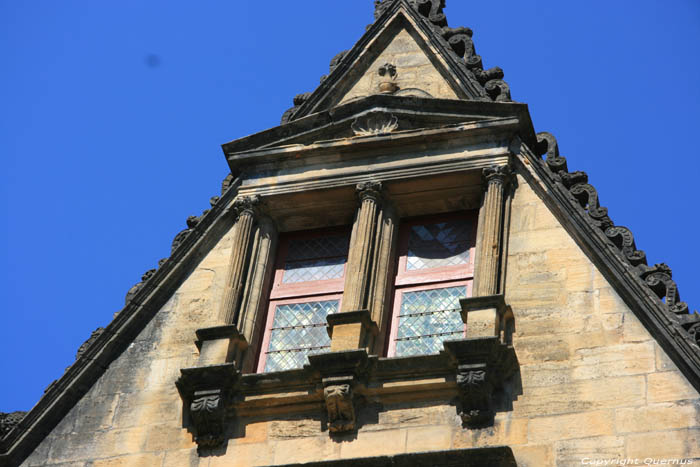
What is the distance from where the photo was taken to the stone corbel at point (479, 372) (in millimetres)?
14328

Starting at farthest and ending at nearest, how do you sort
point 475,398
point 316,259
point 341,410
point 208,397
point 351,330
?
point 316,259
point 351,330
point 208,397
point 341,410
point 475,398

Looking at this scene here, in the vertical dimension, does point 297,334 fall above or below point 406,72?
below

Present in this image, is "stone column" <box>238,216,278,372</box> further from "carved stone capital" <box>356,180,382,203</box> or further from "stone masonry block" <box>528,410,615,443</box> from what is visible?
"stone masonry block" <box>528,410,615,443</box>

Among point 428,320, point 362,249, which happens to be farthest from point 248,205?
point 428,320

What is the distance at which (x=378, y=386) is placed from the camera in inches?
580

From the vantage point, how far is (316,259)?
55.1 feet

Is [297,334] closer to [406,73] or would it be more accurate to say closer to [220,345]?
[220,345]

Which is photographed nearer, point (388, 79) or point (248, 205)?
point (248, 205)

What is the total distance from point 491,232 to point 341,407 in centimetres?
230

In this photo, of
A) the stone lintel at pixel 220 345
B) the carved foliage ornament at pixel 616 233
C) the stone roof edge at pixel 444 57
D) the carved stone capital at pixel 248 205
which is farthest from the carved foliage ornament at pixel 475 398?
the stone roof edge at pixel 444 57

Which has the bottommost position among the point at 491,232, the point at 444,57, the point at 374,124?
the point at 491,232

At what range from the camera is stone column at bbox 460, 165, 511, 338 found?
14.8m

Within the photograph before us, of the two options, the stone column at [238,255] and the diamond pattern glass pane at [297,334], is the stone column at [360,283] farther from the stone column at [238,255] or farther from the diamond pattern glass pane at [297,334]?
the stone column at [238,255]

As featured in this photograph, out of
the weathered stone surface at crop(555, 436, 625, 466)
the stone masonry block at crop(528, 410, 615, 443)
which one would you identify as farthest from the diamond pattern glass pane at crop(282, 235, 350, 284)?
the weathered stone surface at crop(555, 436, 625, 466)
